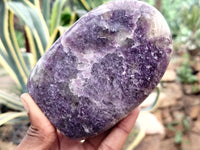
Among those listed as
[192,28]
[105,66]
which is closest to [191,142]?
[192,28]

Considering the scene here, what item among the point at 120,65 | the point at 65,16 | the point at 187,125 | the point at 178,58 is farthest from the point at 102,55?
the point at 178,58

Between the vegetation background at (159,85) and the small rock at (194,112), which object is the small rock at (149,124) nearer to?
the vegetation background at (159,85)

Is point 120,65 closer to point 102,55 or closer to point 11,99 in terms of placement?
point 102,55

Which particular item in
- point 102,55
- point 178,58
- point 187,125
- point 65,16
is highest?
point 102,55

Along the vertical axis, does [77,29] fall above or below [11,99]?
above

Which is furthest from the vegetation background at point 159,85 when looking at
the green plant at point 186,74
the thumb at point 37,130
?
the thumb at point 37,130

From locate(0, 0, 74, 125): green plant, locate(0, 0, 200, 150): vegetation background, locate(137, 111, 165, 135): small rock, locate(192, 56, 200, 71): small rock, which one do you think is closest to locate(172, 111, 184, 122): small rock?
locate(0, 0, 200, 150): vegetation background
